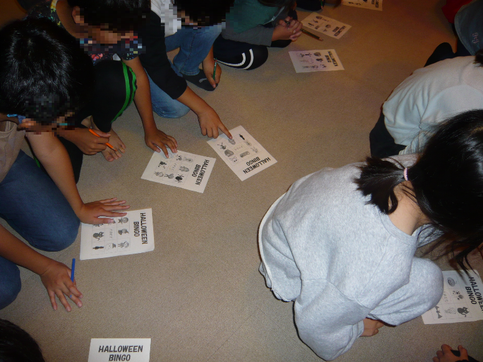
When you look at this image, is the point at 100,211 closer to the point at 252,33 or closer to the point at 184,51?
the point at 184,51

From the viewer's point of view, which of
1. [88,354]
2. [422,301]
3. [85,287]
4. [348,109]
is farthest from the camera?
[348,109]

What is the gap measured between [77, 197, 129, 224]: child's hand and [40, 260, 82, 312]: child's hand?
20 cm

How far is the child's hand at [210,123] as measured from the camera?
1457 millimetres

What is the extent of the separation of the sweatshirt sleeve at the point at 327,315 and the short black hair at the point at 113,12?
871mm

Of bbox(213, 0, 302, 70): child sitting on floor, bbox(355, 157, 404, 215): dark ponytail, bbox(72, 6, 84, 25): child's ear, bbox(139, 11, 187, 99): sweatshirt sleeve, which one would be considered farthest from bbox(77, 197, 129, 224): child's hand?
bbox(213, 0, 302, 70): child sitting on floor

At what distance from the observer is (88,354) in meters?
1.02

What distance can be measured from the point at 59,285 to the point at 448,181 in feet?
4.05

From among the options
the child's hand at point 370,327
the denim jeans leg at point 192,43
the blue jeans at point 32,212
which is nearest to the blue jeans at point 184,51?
the denim jeans leg at point 192,43

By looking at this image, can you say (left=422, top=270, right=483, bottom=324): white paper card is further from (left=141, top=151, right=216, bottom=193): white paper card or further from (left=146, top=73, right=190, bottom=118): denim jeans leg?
(left=146, top=73, right=190, bottom=118): denim jeans leg

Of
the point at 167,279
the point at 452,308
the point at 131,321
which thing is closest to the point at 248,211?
the point at 167,279

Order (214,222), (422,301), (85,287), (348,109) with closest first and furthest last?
(422,301) < (85,287) < (214,222) < (348,109)

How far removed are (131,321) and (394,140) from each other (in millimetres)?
1308

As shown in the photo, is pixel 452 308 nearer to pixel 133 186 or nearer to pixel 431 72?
pixel 431 72

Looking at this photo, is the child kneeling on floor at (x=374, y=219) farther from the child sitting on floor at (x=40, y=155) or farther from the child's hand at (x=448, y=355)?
the child sitting on floor at (x=40, y=155)
